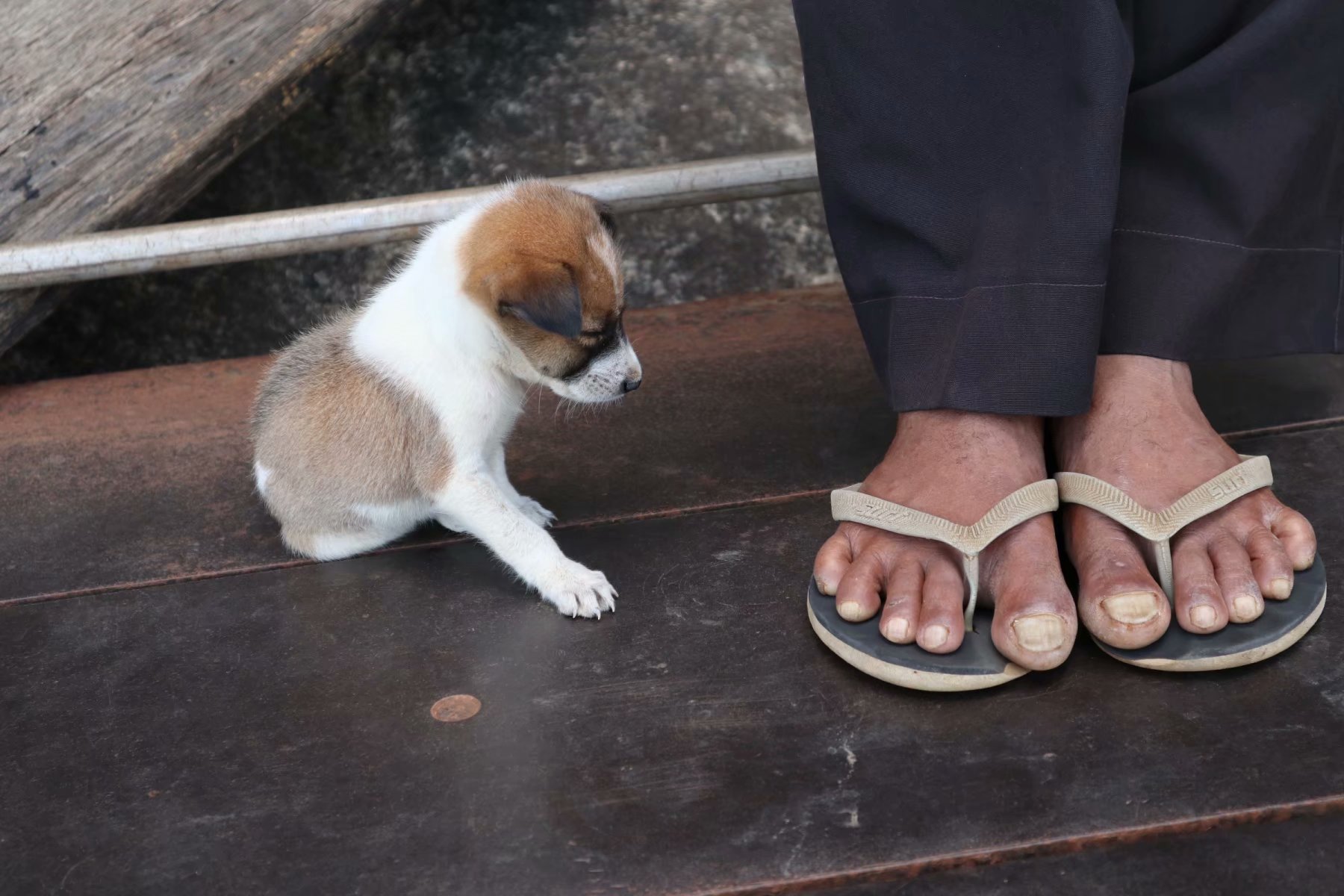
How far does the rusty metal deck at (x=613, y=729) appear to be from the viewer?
4.27 feet

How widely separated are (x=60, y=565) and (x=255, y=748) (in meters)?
0.74

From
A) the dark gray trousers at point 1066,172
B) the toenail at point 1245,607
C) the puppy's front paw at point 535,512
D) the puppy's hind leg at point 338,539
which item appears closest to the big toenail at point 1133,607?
the toenail at point 1245,607

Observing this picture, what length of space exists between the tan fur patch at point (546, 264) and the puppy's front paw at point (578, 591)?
1.08ft

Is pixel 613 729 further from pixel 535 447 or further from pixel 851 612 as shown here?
pixel 535 447

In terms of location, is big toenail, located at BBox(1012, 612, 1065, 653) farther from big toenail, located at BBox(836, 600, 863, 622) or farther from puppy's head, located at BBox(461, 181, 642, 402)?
puppy's head, located at BBox(461, 181, 642, 402)

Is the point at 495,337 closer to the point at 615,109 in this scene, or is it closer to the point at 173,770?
the point at 173,770

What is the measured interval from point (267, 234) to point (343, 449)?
77 centimetres

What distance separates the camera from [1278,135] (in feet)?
5.87

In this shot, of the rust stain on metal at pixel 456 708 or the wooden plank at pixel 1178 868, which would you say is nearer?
the wooden plank at pixel 1178 868

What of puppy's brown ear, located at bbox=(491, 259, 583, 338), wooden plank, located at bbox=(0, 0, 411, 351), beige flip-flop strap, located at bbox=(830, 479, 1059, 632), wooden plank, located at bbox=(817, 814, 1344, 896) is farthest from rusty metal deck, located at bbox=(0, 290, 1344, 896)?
wooden plank, located at bbox=(0, 0, 411, 351)

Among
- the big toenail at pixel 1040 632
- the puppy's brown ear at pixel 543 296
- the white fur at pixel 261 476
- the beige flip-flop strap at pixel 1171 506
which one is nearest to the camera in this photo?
the big toenail at pixel 1040 632

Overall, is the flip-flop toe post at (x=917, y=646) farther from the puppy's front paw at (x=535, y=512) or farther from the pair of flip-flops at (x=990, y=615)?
the puppy's front paw at (x=535, y=512)

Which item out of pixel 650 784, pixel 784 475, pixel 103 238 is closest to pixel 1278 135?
pixel 784 475

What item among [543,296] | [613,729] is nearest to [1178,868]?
[613,729]
